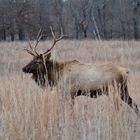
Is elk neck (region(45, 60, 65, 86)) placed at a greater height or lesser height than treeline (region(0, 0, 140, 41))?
lesser

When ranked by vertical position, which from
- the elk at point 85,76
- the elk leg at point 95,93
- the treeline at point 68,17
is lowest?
the elk leg at point 95,93

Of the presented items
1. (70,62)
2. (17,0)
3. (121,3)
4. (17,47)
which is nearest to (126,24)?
(121,3)

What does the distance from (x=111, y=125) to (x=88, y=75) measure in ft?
7.06

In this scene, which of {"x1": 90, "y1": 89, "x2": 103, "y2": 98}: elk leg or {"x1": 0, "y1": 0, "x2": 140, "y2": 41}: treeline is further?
{"x1": 0, "y1": 0, "x2": 140, "y2": 41}: treeline

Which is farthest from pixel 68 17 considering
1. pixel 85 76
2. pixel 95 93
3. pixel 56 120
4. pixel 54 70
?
pixel 56 120

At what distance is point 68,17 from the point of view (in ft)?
128

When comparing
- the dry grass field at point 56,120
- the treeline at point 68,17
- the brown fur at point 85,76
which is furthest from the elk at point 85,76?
the treeline at point 68,17

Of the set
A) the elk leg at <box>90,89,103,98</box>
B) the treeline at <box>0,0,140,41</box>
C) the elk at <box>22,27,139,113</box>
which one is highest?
the treeline at <box>0,0,140,41</box>

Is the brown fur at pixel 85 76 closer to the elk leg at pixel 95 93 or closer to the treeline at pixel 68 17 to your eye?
the elk leg at pixel 95 93

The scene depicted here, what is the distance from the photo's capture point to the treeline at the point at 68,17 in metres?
34.8

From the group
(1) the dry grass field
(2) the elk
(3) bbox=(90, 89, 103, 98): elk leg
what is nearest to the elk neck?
(2) the elk

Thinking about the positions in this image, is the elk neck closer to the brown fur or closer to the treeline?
the brown fur

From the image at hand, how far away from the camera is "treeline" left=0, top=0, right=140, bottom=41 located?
3484cm

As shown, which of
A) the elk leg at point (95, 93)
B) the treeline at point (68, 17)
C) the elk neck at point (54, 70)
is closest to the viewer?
the elk leg at point (95, 93)
